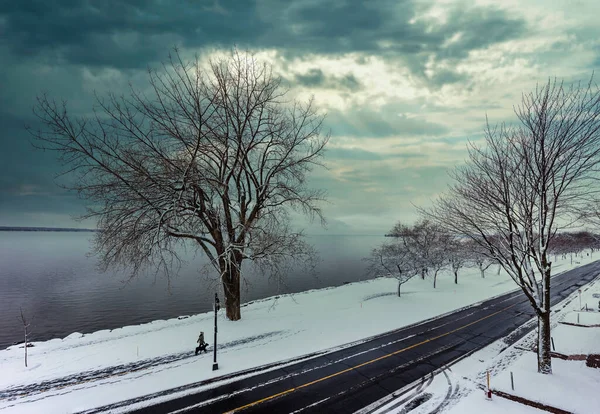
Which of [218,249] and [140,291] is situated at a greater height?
[218,249]

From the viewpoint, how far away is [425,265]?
41125 millimetres

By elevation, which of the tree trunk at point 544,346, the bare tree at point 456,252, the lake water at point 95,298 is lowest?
the lake water at point 95,298

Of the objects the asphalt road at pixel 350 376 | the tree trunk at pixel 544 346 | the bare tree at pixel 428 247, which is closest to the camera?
the asphalt road at pixel 350 376

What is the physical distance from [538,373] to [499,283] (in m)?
39.2

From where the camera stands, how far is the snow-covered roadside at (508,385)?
1084cm

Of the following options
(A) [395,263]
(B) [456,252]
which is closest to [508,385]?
(A) [395,263]

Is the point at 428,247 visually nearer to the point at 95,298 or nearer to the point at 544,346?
the point at 544,346

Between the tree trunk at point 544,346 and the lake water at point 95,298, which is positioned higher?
the tree trunk at point 544,346

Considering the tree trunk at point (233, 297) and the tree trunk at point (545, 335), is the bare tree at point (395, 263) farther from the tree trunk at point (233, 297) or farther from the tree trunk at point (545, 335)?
the tree trunk at point (545, 335)

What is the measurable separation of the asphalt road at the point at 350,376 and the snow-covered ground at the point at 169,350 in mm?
1621

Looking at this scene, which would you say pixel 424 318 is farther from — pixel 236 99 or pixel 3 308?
pixel 3 308

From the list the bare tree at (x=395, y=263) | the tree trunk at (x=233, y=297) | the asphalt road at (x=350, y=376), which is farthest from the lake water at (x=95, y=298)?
the bare tree at (x=395, y=263)

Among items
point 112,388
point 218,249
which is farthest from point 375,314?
point 112,388

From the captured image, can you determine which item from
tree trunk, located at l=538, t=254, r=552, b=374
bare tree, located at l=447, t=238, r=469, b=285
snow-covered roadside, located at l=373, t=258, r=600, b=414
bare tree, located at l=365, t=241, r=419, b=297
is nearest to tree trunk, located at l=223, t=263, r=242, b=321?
snow-covered roadside, located at l=373, t=258, r=600, b=414
